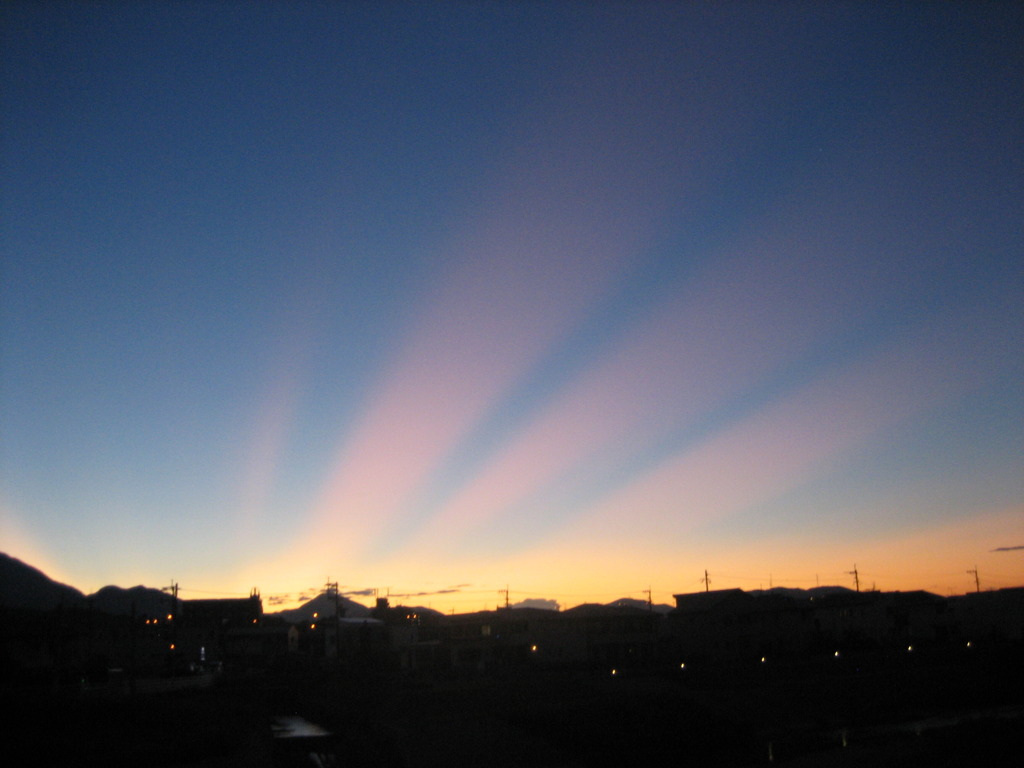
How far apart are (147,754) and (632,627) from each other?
4403cm

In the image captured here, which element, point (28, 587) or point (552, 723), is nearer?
point (552, 723)

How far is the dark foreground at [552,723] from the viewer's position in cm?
2728

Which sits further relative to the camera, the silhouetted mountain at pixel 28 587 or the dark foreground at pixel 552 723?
the silhouetted mountain at pixel 28 587

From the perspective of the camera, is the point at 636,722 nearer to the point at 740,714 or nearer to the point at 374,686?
the point at 740,714

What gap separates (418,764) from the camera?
27.8 meters

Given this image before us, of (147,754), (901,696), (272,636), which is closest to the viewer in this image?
(147,754)

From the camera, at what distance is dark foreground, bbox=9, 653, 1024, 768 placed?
89.5 ft

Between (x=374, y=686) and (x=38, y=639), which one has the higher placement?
(x=38, y=639)

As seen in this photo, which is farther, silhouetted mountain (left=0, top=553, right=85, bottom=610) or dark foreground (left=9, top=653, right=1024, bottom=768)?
silhouetted mountain (left=0, top=553, right=85, bottom=610)

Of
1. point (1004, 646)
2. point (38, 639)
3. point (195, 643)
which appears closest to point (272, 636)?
point (195, 643)

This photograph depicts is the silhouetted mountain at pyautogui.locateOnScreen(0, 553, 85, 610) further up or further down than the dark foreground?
further up

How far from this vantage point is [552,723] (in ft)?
104

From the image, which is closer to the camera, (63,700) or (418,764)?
(418,764)

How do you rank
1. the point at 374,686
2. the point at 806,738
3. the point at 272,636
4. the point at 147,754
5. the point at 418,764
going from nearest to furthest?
the point at 147,754 → the point at 418,764 → the point at 806,738 → the point at 374,686 → the point at 272,636
